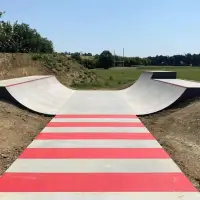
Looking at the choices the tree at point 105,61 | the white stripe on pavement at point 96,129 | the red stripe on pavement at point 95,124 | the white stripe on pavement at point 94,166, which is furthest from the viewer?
the tree at point 105,61

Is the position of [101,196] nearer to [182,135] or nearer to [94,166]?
[94,166]

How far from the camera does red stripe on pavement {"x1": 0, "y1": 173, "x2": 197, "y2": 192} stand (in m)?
4.81

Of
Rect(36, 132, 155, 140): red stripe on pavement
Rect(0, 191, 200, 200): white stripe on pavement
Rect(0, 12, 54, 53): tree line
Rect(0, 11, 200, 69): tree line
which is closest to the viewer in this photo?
Rect(0, 191, 200, 200): white stripe on pavement

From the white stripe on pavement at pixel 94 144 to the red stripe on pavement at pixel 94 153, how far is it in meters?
0.26

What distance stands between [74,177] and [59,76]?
27.7 meters

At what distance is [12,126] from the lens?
9070 millimetres

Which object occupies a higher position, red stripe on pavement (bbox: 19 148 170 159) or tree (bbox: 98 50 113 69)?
red stripe on pavement (bbox: 19 148 170 159)

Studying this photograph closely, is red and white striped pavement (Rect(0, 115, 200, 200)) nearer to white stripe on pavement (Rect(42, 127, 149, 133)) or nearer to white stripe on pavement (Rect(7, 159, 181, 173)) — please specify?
white stripe on pavement (Rect(7, 159, 181, 173))

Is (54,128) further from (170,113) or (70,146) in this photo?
(170,113)

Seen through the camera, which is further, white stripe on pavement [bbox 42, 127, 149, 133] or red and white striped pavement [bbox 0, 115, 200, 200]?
white stripe on pavement [bbox 42, 127, 149, 133]

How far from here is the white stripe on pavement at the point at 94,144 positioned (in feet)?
24.1

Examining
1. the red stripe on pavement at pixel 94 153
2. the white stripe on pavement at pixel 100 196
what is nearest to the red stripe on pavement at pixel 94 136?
the red stripe on pavement at pixel 94 153

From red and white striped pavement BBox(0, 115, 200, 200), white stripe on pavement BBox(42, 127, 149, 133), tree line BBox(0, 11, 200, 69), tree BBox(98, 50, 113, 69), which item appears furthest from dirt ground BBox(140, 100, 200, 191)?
tree BBox(98, 50, 113, 69)

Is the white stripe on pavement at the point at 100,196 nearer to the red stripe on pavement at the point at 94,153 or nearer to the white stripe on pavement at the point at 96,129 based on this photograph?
the red stripe on pavement at the point at 94,153
